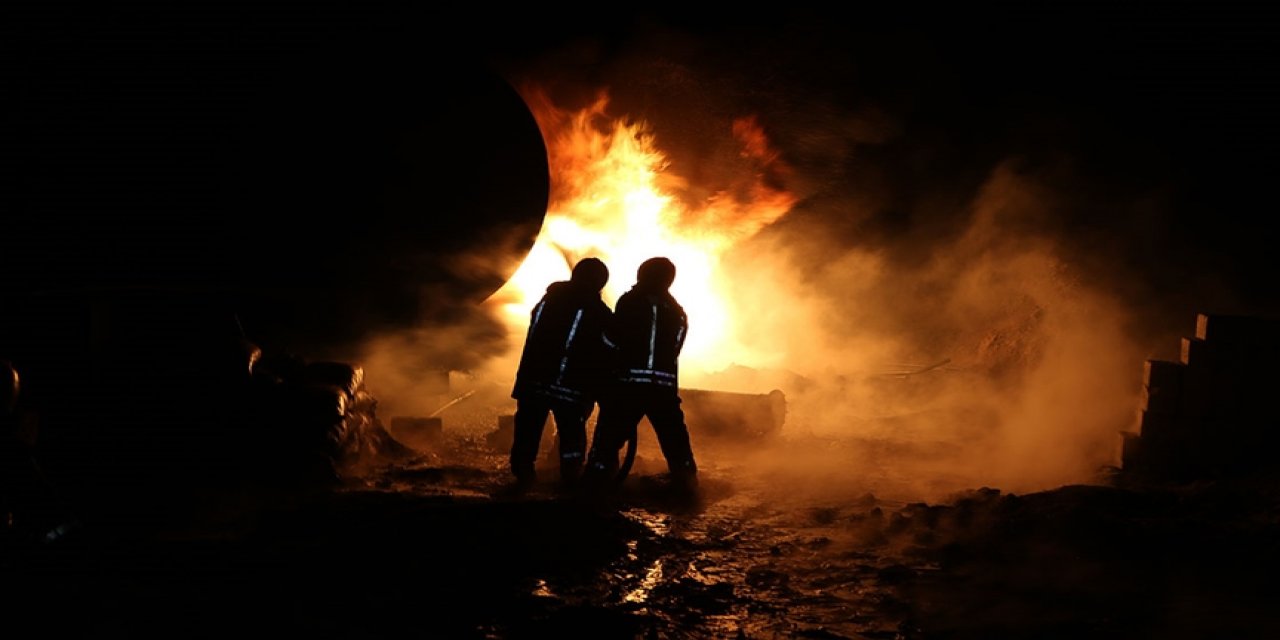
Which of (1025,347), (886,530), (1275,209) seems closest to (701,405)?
(886,530)

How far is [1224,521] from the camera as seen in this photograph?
16.8 ft

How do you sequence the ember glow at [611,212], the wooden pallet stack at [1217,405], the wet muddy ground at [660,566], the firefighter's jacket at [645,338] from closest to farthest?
the wet muddy ground at [660,566], the firefighter's jacket at [645,338], the wooden pallet stack at [1217,405], the ember glow at [611,212]

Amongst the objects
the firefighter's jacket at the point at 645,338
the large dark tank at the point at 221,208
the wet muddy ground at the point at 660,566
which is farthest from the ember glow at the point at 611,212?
the wet muddy ground at the point at 660,566

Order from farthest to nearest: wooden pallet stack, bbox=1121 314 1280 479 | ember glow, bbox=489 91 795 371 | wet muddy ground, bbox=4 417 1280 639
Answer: ember glow, bbox=489 91 795 371 → wooden pallet stack, bbox=1121 314 1280 479 → wet muddy ground, bbox=4 417 1280 639

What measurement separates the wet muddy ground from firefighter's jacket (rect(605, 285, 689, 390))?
2.87 ft

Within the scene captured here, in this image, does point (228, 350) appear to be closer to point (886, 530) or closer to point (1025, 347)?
point (886, 530)

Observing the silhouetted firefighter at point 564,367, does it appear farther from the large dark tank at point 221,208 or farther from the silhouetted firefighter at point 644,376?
the large dark tank at point 221,208

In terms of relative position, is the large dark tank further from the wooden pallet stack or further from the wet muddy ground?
the wooden pallet stack

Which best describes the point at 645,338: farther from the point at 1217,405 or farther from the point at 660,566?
the point at 1217,405

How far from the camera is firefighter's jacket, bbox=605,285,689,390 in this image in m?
6.18

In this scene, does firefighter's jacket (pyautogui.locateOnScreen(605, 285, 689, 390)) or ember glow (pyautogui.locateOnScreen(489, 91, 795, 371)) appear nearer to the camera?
firefighter's jacket (pyautogui.locateOnScreen(605, 285, 689, 390))

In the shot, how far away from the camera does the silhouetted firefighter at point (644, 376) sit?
618 centimetres

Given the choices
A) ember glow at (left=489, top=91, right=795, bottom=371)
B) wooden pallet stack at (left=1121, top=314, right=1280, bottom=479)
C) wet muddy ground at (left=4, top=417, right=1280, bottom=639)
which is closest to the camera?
wet muddy ground at (left=4, top=417, right=1280, bottom=639)

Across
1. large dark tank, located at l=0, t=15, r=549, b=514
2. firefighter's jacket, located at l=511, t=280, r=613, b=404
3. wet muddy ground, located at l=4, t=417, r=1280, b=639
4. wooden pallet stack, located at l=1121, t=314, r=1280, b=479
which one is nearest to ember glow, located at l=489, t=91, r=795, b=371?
large dark tank, located at l=0, t=15, r=549, b=514
